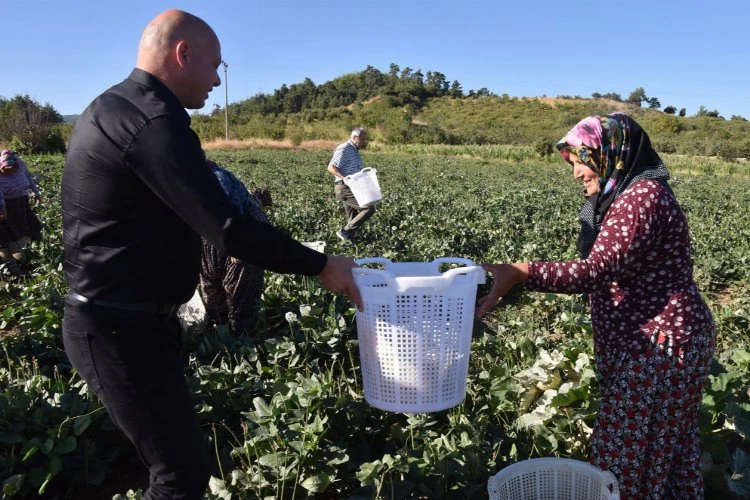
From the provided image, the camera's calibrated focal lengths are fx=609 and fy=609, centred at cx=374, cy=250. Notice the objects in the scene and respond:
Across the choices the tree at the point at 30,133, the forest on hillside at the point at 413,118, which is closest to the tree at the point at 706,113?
the forest on hillside at the point at 413,118

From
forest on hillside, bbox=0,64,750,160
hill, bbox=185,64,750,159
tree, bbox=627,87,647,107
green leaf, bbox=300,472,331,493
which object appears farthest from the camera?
tree, bbox=627,87,647,107

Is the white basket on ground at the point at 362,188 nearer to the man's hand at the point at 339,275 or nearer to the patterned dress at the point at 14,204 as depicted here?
the patterned dress at the point at 14,204

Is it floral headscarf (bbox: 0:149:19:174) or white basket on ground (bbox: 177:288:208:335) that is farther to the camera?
floral headscarf (bbox: 0:149:19:174)

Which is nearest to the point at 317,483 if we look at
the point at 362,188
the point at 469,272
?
the point at 469,272

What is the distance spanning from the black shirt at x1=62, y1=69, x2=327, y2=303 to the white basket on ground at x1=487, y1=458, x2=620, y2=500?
111 cm

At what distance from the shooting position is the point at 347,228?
820 cm

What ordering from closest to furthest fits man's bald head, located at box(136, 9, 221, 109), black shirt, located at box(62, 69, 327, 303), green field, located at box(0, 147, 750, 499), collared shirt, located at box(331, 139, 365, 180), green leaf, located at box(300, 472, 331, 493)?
1. black shirt, located at box(62, 69, 327, 303)
2. man's bald head, located at box(136, 9, 221, 109)
3. green leaf, located at box(300, 472, 331, 493)
4. green field, located at box(0, 147, 750, 499)
5. collared shirt, located at box(331, 139, 365, 180)

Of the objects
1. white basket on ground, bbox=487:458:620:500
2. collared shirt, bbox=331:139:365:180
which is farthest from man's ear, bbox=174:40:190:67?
collared shirt, bbox=331:139:365:180

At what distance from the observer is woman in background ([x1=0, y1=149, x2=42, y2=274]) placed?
6.75m

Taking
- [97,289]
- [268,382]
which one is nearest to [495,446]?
[268,382]

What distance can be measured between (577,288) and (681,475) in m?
0.98

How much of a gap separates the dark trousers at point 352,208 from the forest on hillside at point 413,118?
11.5m

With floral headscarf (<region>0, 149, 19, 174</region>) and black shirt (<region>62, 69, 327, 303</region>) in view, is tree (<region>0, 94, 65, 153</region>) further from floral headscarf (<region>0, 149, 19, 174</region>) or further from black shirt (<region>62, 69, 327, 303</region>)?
black shirt (<region>62, 69, 327, 303</region>)

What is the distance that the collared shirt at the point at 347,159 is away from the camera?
8.20m
